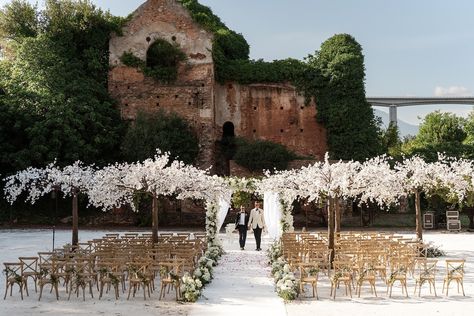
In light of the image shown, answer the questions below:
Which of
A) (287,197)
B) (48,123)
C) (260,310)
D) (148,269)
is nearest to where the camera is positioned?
(260,310)

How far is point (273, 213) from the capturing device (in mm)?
26078

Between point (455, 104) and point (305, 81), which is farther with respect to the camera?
point (455, 104)

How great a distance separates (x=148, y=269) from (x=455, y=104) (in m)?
68.1

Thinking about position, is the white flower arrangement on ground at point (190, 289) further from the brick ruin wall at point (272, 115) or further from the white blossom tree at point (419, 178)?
the brick ruin wall at point (272, 115)

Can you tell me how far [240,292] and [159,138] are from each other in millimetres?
24817

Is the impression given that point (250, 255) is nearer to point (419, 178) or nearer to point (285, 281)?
point (419, 178)

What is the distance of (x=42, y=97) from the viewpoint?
37.5 m

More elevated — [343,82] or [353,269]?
[343,82]

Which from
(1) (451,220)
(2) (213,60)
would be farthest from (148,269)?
(2) (213,60)

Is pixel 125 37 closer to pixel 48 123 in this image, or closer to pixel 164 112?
pixel 164 112

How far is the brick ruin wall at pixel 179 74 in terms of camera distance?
4231 cm

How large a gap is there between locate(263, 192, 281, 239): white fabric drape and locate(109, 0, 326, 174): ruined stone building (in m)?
15.8

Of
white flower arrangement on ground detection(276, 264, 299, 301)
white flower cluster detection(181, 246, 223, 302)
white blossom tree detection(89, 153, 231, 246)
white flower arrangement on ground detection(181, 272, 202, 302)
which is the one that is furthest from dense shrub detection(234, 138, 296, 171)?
white flower arrangement on ground detection(181, 272, 202, 302)

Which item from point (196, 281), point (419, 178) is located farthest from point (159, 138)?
point (196, 281)
